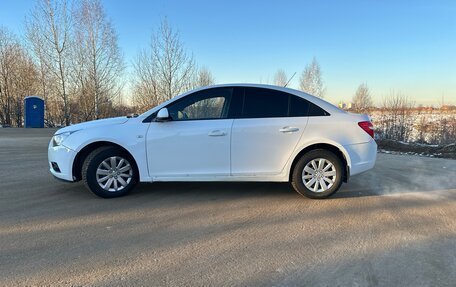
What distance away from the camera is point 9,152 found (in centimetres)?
1000

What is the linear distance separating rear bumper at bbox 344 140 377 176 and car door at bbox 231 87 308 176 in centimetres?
87

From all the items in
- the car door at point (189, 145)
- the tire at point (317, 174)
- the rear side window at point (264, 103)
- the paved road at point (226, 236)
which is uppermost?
the rear side window at point (264, 103)

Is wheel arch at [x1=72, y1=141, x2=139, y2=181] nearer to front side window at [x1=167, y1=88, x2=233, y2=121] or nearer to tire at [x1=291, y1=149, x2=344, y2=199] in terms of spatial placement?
front side window at [x1=167, y1=88, x2=233, y2=121]

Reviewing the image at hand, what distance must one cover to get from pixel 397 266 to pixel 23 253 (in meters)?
3.55

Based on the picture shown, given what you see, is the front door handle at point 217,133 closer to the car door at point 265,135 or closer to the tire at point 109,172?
the car door at point 265,135

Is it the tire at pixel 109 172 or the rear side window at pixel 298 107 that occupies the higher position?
the rear side window at pixel 298 107

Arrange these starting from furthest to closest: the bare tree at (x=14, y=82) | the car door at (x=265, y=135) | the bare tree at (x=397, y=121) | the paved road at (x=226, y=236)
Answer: the bare tree at (x=14, y=82) → the bare tree at (x=397, y=121) → the car door at (x=265, y=135) → the paved road at (x=226, y=236)

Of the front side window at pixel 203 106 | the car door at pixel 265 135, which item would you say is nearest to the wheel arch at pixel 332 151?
the car door at pixel 265 135

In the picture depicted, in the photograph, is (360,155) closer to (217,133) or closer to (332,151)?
(332,151)

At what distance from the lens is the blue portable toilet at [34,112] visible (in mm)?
19531

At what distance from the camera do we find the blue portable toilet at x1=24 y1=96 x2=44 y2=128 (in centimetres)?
1953

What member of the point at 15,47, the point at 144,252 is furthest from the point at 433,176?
the point at 15,47

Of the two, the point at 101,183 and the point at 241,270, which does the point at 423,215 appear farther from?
the point at 101,183

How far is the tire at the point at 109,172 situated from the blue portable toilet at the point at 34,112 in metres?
17.1
